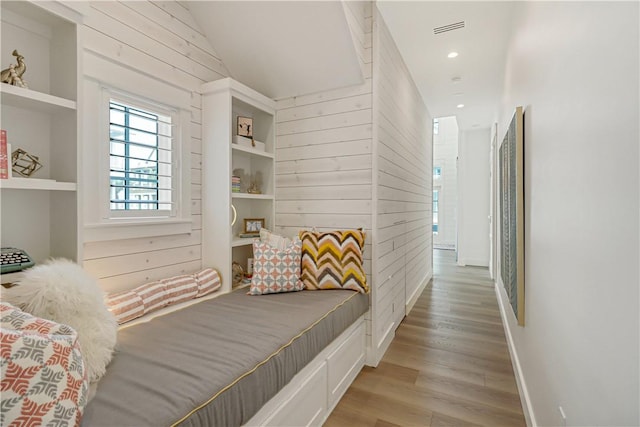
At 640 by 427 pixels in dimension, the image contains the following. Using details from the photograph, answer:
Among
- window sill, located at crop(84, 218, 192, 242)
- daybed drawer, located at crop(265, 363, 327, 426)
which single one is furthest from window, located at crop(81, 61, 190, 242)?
daybed drawer, located at crop(265, 363, 327, 426)

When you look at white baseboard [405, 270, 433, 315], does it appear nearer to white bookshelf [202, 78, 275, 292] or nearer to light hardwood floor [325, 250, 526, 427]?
light hardwood floor [325, 250, 526, 427]

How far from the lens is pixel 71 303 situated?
1177 mm

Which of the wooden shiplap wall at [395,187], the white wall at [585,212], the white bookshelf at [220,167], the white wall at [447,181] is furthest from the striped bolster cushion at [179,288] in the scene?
the white wall at [447,181]

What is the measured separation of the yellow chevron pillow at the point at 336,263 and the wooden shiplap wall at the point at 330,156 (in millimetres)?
162

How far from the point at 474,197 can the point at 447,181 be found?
106 inches

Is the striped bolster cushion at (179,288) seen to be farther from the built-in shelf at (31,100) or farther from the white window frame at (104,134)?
Result: the built-in shelf at (31,100)

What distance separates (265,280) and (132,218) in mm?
945

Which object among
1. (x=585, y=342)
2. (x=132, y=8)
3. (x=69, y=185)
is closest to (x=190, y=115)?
(x=132, y=8)

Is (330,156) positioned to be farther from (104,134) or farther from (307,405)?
(307,405)

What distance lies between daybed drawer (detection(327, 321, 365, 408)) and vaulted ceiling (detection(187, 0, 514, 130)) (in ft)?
6.51

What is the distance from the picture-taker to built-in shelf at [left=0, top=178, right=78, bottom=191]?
118cm

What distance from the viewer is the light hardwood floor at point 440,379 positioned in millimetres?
1893

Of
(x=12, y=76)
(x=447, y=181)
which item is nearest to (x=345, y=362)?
(x=12, y=76)

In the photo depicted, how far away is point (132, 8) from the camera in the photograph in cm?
193
